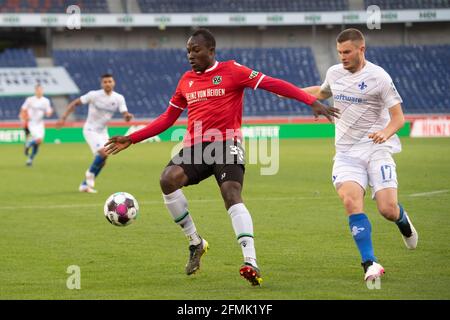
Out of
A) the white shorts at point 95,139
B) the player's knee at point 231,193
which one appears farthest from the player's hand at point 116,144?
the white shorts at point 95,139

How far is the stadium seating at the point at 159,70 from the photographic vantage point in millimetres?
50125

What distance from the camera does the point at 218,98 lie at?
905 centimetres

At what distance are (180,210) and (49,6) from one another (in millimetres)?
45545

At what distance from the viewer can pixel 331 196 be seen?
1750 cm

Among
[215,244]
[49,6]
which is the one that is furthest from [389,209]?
[49,6]

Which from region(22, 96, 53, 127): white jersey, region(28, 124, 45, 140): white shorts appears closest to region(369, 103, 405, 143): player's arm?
region(28, 124, 45, 140): white shorts

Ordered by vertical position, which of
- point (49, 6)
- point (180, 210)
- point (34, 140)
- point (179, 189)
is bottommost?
point (180, 210)

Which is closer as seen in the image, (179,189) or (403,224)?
(179,189)

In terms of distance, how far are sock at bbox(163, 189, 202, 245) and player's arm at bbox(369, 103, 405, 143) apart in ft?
6.51

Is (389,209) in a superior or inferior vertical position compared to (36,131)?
inferior

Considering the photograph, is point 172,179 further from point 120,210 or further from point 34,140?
point 34,140

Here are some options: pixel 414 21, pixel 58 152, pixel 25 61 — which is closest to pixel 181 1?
pixel 25 61

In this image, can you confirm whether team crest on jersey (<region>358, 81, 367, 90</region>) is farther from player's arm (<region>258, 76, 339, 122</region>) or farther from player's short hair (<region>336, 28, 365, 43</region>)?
player's arm (<region>258, 76, 339, 122</region>)
